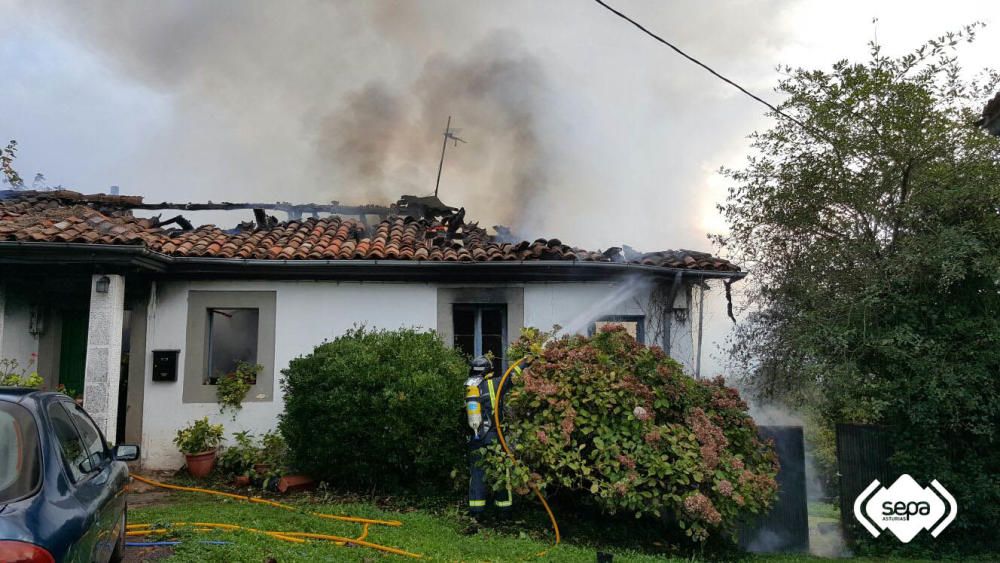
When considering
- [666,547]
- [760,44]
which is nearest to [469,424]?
[666,547]

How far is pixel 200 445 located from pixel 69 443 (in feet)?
17.9

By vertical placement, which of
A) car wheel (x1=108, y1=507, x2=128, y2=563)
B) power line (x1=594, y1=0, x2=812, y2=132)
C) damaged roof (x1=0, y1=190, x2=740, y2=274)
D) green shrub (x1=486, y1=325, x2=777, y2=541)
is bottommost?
car wheel (x1=108, y1=507, x2=128, y2=563)

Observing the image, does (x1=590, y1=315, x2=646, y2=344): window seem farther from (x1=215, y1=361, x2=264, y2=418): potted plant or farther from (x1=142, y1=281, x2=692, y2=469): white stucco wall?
(x1=215, y1=361, x2=264, y2=418): potted plant

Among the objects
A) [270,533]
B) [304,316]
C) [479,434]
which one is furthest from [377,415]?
[304,316]

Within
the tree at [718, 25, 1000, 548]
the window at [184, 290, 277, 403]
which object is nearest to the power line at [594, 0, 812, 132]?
the tree at [718, 25, 1000, 548]

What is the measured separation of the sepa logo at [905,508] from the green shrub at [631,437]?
152cm

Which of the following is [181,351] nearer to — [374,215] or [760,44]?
[374,215]

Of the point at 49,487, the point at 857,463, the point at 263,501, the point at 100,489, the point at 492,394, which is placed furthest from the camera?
the point at 857,463

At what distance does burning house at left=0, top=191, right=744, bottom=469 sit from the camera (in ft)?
29.1

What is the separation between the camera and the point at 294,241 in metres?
9.63

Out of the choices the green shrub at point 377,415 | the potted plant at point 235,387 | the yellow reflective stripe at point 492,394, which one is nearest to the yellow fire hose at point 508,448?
the yellow reflective stripe at point 492,394

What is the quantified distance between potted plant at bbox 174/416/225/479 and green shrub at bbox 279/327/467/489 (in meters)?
1.67

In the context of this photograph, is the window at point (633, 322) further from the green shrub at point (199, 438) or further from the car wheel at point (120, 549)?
the car wheel at point (120, 549)

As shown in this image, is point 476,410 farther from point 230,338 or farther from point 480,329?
point 230,338
